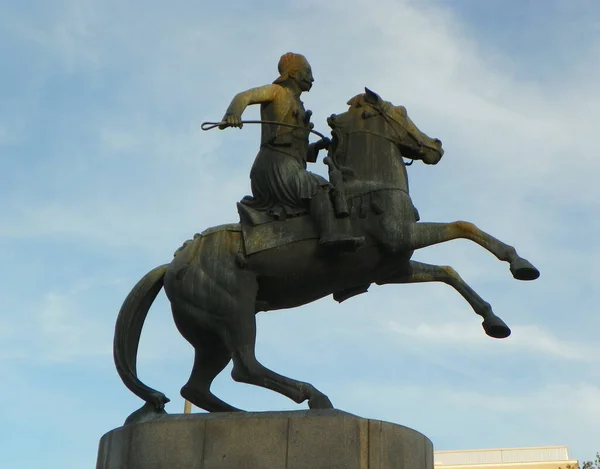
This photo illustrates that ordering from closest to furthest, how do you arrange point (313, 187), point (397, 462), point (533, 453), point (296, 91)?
point (397, 462) < point (313, 187) < point (296, 91) < point (533, 453)

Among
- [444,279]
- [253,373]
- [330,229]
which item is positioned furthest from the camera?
[444,279]

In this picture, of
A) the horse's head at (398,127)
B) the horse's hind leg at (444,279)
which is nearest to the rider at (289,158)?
the horse's head at (398,127)

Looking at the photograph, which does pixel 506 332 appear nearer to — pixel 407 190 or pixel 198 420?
pixel 407 190

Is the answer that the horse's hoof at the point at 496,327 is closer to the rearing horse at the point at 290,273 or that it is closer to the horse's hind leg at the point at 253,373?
the rearing horse at the point at 290,273

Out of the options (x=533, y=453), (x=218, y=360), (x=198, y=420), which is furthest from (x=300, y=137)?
(x=533, y=453)

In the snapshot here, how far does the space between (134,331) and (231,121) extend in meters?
2.27

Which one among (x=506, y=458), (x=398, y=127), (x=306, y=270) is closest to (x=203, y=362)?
(x=306, y=270)

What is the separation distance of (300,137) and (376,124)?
2.56ft

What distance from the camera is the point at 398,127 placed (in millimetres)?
10594

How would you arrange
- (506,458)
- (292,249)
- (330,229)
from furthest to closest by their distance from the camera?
(506,458)
(292,249)
(330,229)

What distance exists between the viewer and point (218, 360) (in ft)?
34.2

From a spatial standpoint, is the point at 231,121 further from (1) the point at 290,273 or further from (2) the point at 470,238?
(2) the point at 470,238

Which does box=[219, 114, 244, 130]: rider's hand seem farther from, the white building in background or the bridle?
the white building in background

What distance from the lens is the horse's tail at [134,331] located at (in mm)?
9941
